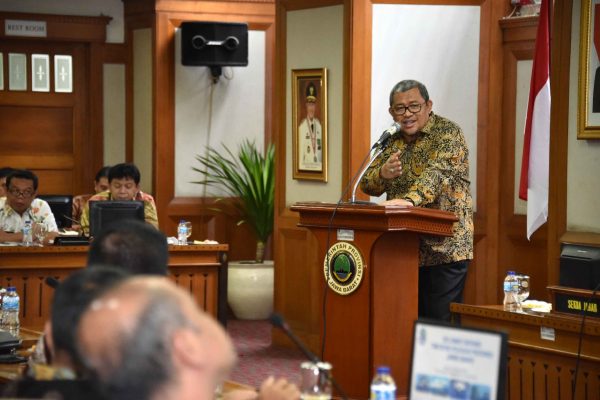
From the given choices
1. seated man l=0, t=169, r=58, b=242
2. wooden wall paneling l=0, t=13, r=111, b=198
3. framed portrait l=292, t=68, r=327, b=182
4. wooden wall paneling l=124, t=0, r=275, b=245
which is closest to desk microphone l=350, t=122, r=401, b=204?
framed portrait l=292, t=68, r=327, b=182

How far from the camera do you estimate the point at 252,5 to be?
10398mm

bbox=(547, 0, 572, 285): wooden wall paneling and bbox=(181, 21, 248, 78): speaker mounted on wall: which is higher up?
bbox=(181, 21, 248, 78): speaker mounted on wall

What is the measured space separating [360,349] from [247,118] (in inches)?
233

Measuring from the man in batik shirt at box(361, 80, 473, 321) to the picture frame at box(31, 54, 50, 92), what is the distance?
21.4ft

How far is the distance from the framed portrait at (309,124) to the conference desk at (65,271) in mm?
901

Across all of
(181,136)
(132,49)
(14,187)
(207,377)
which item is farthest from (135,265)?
(132,49)

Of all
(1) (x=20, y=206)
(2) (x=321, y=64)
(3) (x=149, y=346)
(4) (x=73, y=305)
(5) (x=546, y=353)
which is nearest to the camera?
(3) (x=149, y=346)

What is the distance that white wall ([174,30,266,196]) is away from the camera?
10.4m

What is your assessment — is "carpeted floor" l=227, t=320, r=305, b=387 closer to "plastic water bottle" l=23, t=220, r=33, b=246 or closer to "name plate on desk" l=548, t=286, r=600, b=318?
"plastic water bottle" l=23, t=220, r=33, b=246

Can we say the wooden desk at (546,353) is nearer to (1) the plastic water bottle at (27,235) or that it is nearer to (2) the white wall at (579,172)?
(2) the white wall at (579,172)

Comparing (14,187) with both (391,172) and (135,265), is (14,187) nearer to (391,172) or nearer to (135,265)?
(391,172)

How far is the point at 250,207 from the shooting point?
10.0 m

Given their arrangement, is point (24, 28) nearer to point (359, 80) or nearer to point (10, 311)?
point (359, 80)

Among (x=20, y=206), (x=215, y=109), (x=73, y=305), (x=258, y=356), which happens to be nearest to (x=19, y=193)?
(x=20, y=206)
